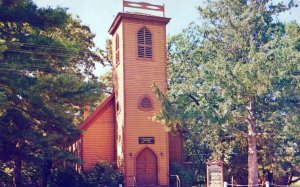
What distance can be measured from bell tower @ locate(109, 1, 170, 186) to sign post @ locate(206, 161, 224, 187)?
192 inches

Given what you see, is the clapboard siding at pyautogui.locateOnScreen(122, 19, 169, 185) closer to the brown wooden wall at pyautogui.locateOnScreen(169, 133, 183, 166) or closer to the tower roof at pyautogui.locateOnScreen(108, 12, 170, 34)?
the tower roof at pyautogui.locateOnScreen(108, 12, 170, 34)

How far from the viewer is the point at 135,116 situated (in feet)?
75.8

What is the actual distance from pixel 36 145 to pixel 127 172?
645cm

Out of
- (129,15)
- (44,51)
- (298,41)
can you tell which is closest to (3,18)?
(44,51)

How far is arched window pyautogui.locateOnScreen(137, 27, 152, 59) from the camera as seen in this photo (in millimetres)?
23938

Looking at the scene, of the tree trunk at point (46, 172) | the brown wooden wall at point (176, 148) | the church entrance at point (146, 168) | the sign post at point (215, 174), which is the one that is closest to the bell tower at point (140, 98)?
the church entrance at point (146, 168)

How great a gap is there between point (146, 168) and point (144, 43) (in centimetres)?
780

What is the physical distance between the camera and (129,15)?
928 inches

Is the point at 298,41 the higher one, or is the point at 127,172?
the point at 298,41

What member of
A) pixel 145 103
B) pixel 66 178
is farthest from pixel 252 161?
pixel 66 178

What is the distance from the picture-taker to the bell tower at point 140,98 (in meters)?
22.8

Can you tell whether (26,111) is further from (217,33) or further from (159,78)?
(217,33)

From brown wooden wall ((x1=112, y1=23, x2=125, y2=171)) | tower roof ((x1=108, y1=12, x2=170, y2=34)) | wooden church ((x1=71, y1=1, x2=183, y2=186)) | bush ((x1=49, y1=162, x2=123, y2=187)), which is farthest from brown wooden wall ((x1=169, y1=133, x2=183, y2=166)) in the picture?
tower roof ((x1=108, y1=12, x2=170, y2=34))

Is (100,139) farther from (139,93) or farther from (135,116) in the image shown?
(139,93)
